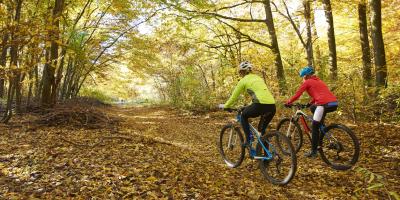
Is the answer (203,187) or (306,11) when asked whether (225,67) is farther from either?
(203,187)

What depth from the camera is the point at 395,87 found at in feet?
28.1

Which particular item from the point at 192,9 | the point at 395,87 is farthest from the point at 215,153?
the point at 192,9

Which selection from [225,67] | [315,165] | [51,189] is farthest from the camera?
[225,67]

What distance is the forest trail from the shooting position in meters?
4.76

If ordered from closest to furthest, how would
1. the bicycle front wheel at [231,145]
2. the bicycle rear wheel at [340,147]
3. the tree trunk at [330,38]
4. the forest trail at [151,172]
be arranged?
1. the forest trail at [151,172]
2. the bicycle rear wheel at [340,147]
3. the bicycle front wheel at [231,145]
4. the tree trunk at [330,38]

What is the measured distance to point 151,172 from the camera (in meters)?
5.59

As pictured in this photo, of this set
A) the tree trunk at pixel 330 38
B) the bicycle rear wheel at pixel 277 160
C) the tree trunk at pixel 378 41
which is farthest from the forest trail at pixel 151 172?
the tree trunk at pixel 330 38

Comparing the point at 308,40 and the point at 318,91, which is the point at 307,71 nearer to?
the point at 318,91

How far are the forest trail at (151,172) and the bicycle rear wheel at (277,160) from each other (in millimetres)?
195

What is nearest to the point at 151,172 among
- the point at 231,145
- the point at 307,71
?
the point at 231,145

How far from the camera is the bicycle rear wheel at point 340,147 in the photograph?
6066 millimetres

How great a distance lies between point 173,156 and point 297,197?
320 centimetres

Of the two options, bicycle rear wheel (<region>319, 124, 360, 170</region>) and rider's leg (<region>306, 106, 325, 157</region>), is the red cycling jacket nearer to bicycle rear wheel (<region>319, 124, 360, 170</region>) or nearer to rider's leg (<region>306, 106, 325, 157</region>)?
rider's leg (<region>306, 106, 325, 157</region>)

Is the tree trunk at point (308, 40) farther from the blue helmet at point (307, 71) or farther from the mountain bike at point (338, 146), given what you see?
the blue helmet at point (307, 71)
